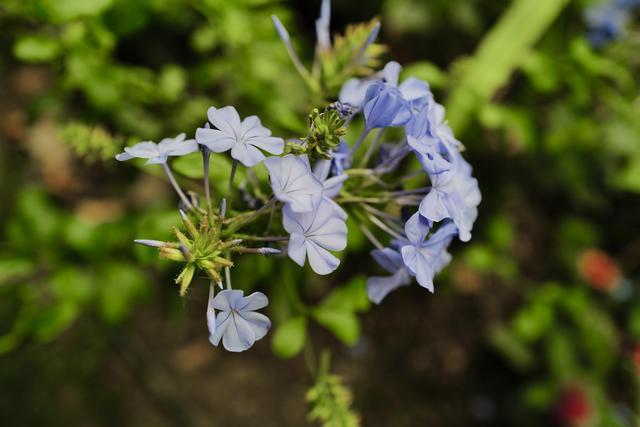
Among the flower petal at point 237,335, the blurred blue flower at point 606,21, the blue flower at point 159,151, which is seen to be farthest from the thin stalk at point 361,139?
the blurred blue flower at point 606,21

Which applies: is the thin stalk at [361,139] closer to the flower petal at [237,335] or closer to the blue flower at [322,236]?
the blue flower at [322,236]

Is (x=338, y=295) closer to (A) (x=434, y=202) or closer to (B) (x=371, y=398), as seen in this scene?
(A) (x=434, y=202)

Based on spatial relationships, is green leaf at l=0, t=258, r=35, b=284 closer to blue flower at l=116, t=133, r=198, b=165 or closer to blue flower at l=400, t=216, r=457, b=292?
blue flower at l=116, t=133, r=198, b=165

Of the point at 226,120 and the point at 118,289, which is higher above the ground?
the point at 226,120

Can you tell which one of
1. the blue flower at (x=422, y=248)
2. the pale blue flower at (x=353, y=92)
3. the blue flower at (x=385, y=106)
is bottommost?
the blue flower at (x=422, y=248)

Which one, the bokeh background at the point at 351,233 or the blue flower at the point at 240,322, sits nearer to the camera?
the blue flower at the point at 240,322

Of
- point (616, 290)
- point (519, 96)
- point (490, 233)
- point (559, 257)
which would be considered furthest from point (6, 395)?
point (616, 290)

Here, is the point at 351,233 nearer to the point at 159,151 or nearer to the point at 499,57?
the point at 159,151

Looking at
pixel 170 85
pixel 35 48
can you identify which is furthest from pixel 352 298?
pixel 35 48
